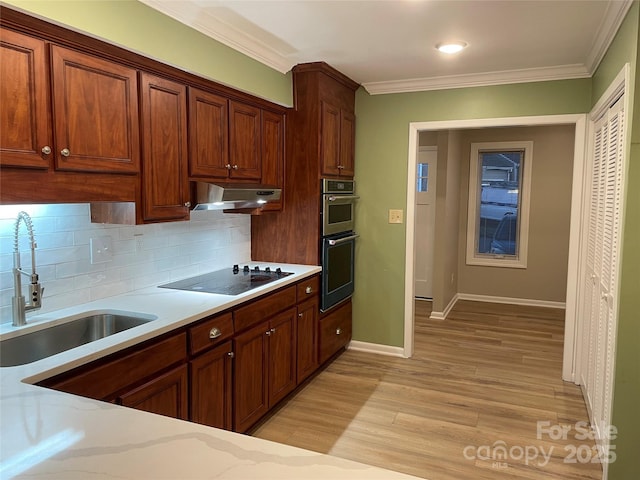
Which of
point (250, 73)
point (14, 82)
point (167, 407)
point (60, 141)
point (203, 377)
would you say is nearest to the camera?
point (14, 82)

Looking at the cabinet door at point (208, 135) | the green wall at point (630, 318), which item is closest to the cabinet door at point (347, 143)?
the cabinet door at point (208, 135)

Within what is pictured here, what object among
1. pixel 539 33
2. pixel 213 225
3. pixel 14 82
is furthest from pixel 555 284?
pixel 14 82

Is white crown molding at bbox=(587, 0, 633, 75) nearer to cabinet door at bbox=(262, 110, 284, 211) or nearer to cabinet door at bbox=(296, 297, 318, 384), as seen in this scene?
cabinet door at bbox=(262, 110, 284, 211)

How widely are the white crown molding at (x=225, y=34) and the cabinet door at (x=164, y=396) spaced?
171cm

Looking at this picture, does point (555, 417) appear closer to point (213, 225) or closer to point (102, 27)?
point (213, 225)

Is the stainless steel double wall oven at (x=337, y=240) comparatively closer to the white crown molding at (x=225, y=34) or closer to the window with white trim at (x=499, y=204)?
the white crown molding at (x=225, y=34)

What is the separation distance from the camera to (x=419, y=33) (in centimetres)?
277

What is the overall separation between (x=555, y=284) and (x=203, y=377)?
5.03 m

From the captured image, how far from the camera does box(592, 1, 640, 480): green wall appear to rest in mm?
2094

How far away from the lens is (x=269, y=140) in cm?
342

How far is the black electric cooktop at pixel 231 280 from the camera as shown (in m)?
2.78

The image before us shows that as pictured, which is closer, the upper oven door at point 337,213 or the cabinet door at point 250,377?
the cabinet door at point 250,377

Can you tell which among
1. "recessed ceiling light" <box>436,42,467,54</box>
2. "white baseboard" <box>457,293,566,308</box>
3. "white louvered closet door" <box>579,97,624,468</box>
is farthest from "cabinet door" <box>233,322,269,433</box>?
"white baseboard" <box>457,293,566,308</box>

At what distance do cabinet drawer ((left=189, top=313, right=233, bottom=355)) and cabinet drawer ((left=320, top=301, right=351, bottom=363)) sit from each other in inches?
50.6
